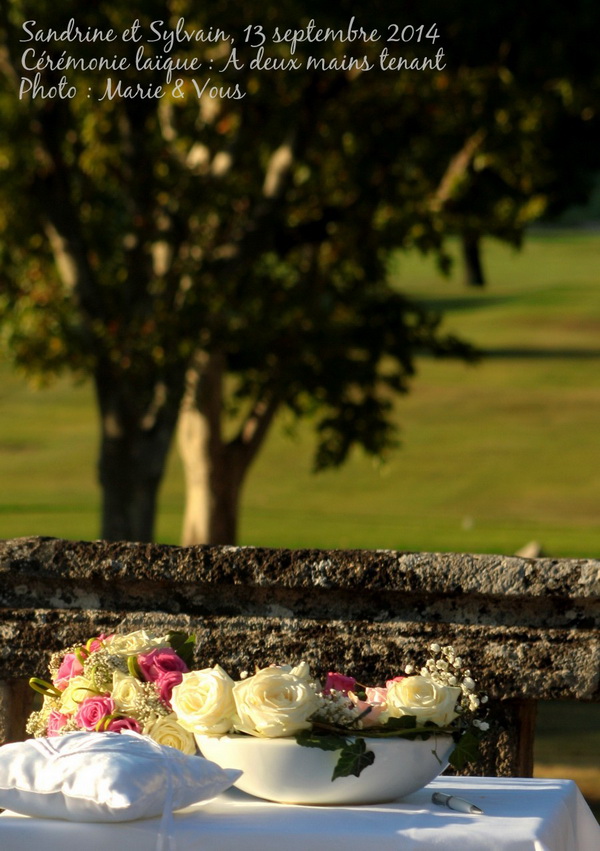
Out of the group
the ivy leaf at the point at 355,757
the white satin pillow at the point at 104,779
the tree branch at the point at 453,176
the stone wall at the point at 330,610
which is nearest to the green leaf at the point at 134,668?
the white satin pillow at the point at 104,779

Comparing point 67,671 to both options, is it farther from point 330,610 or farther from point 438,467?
point 438,467

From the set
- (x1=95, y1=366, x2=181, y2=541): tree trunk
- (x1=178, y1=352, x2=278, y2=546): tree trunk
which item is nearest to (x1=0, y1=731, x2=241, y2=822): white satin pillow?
(x1=95, y1=366, x2=181, y2=541): tree trunk

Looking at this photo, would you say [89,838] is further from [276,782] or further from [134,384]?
[134,384]

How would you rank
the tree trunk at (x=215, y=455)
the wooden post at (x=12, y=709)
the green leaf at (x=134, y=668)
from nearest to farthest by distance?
the green leaf at (x=134, y=668) < the wooden post at (x=12, y=709) < the tree trunk at (x=215, y=455)

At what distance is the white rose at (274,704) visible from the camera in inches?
109

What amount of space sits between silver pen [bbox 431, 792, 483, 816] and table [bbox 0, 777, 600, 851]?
0.06 feet

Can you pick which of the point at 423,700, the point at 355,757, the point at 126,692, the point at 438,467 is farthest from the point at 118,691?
the point at 438,467

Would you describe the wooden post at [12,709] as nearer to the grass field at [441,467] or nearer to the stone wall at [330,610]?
the stone wall at [330,610]

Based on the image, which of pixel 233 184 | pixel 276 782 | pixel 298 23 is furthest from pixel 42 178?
pixel 276 782

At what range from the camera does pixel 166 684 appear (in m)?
3.01

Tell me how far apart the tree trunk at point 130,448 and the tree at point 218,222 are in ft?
0.06

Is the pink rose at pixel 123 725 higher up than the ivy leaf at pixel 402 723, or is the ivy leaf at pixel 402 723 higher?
the pink rose at pixel 123 725

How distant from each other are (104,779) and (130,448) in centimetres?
1045

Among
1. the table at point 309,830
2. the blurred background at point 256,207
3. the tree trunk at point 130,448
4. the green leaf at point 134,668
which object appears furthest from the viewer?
the tree trunk at point 130,448
